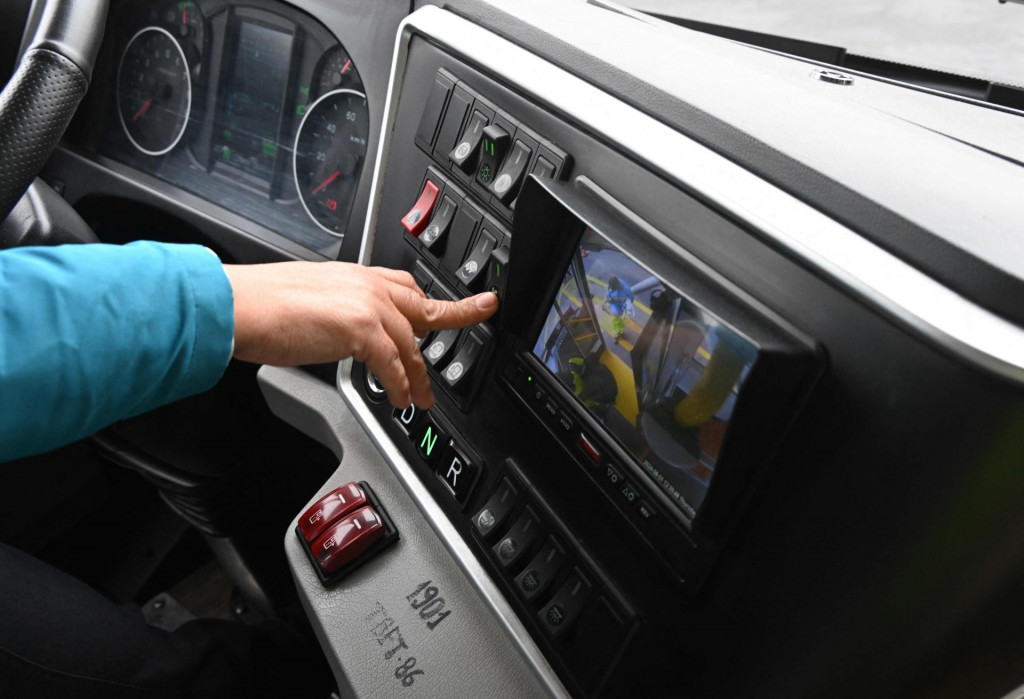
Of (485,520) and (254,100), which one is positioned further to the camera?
(254,100)

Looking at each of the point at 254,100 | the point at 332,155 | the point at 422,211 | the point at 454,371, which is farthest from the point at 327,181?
the point at 454,371

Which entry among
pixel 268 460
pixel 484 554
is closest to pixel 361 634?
pixel 484 554

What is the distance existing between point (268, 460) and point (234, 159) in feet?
1.34

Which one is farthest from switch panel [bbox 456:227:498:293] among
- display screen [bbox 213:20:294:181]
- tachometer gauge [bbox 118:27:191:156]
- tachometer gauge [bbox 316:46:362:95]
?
tachometer gauge [bbox 118:27:191:156]

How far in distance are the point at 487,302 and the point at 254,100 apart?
0.54 m

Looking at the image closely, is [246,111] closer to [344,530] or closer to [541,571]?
[344,530]

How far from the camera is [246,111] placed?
101cm

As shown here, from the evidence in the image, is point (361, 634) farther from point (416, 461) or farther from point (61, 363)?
point (61, 363)

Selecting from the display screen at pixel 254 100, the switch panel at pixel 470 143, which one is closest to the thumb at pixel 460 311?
the switch panel at pixel 470 143

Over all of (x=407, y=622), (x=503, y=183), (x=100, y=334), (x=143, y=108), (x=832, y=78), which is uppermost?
(x=832, y=78)

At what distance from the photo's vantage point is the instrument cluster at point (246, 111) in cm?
92

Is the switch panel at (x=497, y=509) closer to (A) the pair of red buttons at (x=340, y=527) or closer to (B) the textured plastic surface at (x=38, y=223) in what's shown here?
(A) the pair of red buttons at (x=340, y=527)

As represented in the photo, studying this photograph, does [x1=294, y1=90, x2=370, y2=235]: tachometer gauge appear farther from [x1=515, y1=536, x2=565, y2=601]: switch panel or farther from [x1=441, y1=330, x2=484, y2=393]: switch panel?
[x1=515, y1=536, x2=565, y2=601]: switch panel

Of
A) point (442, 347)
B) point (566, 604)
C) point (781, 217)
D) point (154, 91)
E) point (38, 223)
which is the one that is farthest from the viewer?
point (154, 91)
